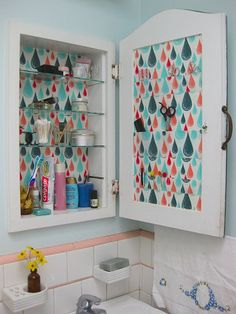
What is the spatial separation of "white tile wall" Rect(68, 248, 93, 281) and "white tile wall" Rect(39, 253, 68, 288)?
32 mm

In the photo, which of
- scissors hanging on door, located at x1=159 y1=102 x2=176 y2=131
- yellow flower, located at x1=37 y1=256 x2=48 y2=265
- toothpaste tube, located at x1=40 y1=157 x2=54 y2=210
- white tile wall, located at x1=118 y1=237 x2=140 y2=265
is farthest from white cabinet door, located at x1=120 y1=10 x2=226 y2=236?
yellow flower, located at x1=37 y1=256 x2=48 y2=265

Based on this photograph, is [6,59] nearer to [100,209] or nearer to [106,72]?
[106,72]

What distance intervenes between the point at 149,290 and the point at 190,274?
13.7 inches

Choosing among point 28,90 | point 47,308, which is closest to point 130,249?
point 47,308

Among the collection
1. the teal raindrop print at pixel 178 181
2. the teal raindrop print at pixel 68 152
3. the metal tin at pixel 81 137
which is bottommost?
the teal raindrop print at pixel 178 181

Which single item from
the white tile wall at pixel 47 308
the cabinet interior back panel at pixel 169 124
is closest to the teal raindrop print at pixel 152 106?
the cabinet interior back panel at pixel 169 124

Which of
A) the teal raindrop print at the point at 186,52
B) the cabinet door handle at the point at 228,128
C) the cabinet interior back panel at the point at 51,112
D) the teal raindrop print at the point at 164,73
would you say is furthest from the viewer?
the cabinet interior back panel at the point at 51,112

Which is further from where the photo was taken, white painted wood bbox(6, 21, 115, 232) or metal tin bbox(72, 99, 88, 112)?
metal tin bbox(72, 99, 88, 112)

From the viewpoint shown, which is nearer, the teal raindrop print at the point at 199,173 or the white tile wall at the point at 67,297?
the teal raindrop print at the point at 199,173

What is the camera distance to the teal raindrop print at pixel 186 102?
138 centimetres

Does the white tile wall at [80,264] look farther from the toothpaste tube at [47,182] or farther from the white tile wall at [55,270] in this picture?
the toothpaste tube at [47,182]

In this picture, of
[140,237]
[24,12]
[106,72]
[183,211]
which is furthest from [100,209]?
[24,12]

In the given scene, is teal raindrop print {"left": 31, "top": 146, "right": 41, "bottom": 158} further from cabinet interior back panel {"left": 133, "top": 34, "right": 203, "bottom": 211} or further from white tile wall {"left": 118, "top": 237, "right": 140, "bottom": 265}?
white tile wall {"left": 118, "top": 237, "right": 140, "bottom": 265}

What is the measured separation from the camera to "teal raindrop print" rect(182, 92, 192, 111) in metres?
1.38
